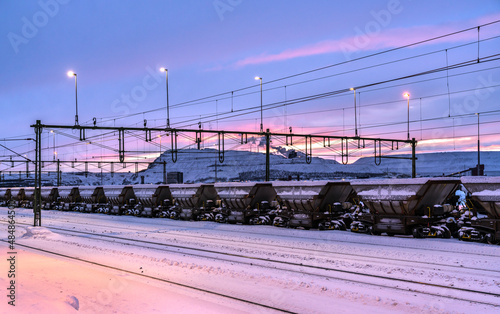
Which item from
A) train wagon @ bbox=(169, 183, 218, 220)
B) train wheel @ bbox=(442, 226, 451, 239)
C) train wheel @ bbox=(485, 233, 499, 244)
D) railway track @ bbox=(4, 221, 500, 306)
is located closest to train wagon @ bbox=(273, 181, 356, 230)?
train wheel @ bbox=(442, 226, 451, 239)

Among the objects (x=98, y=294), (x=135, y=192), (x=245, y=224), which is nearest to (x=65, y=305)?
(x=98, y=294)

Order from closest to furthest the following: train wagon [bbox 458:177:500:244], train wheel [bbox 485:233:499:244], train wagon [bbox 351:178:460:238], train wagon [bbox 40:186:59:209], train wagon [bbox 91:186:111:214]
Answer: train wagon [bbox 458:177:500:244] < train wheel [bbox 485:233:499:244] < train wagon [bbox 351:178:460:238] < train wagon [bbox 91:186:111:214] < train wagon [bbox 40:186:59:209]

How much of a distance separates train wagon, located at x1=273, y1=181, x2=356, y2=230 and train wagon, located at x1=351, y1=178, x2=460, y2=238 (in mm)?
3216

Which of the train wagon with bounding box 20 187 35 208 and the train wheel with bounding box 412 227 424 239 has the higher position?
the train wheel with bounding box 412 227 424 239

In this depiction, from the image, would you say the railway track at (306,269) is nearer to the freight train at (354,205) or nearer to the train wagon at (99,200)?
the freight train at (354,205)

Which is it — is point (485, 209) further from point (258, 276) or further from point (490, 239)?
point (258, 276)

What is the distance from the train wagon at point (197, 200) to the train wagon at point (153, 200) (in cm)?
315

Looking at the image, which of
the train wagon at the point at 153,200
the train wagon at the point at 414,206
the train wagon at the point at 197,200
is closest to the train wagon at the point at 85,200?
the train wagon at the point at 153,200

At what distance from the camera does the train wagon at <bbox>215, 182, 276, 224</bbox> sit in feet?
95.6

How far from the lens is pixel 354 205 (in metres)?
25.6

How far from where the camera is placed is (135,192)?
41.3m

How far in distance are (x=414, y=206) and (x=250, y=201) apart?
11890 millimetres

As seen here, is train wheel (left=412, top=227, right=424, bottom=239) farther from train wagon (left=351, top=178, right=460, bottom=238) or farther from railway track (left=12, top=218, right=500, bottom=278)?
railway track (left=12, top=218, right=500, bottom=278)

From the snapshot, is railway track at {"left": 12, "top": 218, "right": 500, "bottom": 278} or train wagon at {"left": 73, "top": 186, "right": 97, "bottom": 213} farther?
train wagon at {"left": 73, "top": 186, "right": 97, "bottom": 213}
